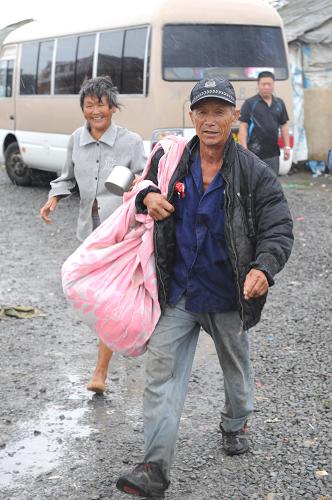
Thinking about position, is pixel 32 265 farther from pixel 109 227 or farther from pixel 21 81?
pixel 21 81

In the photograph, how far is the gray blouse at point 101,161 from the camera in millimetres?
4844

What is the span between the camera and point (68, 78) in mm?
12539

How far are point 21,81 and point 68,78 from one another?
5.87ft

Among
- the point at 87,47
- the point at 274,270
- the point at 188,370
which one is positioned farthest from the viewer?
the point at 87,47

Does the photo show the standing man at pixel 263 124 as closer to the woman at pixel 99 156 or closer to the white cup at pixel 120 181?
the woman at pixel 99 156

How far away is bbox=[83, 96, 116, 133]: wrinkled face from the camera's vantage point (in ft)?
15.6

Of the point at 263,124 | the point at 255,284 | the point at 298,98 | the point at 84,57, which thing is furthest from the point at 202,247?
the point at 298,98

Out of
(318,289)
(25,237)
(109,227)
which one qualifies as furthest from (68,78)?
(109,227)

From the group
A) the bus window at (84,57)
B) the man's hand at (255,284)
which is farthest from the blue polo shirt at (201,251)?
the bus window at (84,57)

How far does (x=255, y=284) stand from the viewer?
3.30 metres

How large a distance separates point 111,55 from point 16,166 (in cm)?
409

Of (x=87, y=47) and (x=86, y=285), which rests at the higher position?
(x=87, y=47)

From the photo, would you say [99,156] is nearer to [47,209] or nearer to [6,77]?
[47,209]

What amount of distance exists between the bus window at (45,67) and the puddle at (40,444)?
366 inches
